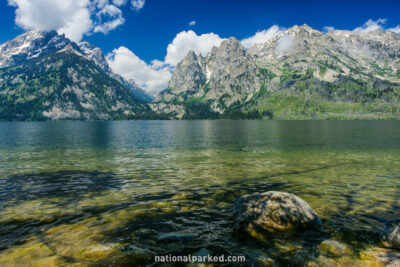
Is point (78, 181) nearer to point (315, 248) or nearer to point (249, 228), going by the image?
point (249, 228)

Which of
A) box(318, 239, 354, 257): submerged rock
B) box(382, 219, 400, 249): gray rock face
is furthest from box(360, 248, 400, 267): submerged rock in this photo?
box(318, 239, 354, 257): submerged rock

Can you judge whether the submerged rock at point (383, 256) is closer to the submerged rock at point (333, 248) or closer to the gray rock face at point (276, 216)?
the submerged rock at point (333, 248)

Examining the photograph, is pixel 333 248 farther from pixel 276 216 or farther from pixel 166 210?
pixel 166 210

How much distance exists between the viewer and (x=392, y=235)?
10742 mm

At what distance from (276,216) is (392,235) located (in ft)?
16.6

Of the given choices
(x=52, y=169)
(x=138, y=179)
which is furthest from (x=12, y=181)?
(x=138, y=179)

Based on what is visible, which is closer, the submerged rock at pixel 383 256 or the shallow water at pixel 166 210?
the submerged rock at pixel 383 256

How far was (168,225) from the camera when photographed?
13469 mm

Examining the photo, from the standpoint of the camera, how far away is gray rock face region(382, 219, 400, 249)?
34.4 feet

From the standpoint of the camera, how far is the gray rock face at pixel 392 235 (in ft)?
34.4

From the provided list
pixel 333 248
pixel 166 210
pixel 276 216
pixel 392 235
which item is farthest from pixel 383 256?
pixel 166 210

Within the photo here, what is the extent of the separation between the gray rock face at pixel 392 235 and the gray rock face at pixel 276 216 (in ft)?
9.67

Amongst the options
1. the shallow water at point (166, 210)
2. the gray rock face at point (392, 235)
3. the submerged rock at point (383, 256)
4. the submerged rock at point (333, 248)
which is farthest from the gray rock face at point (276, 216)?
the gray rock face at point (392, 235)

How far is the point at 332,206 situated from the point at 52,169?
111 ft
